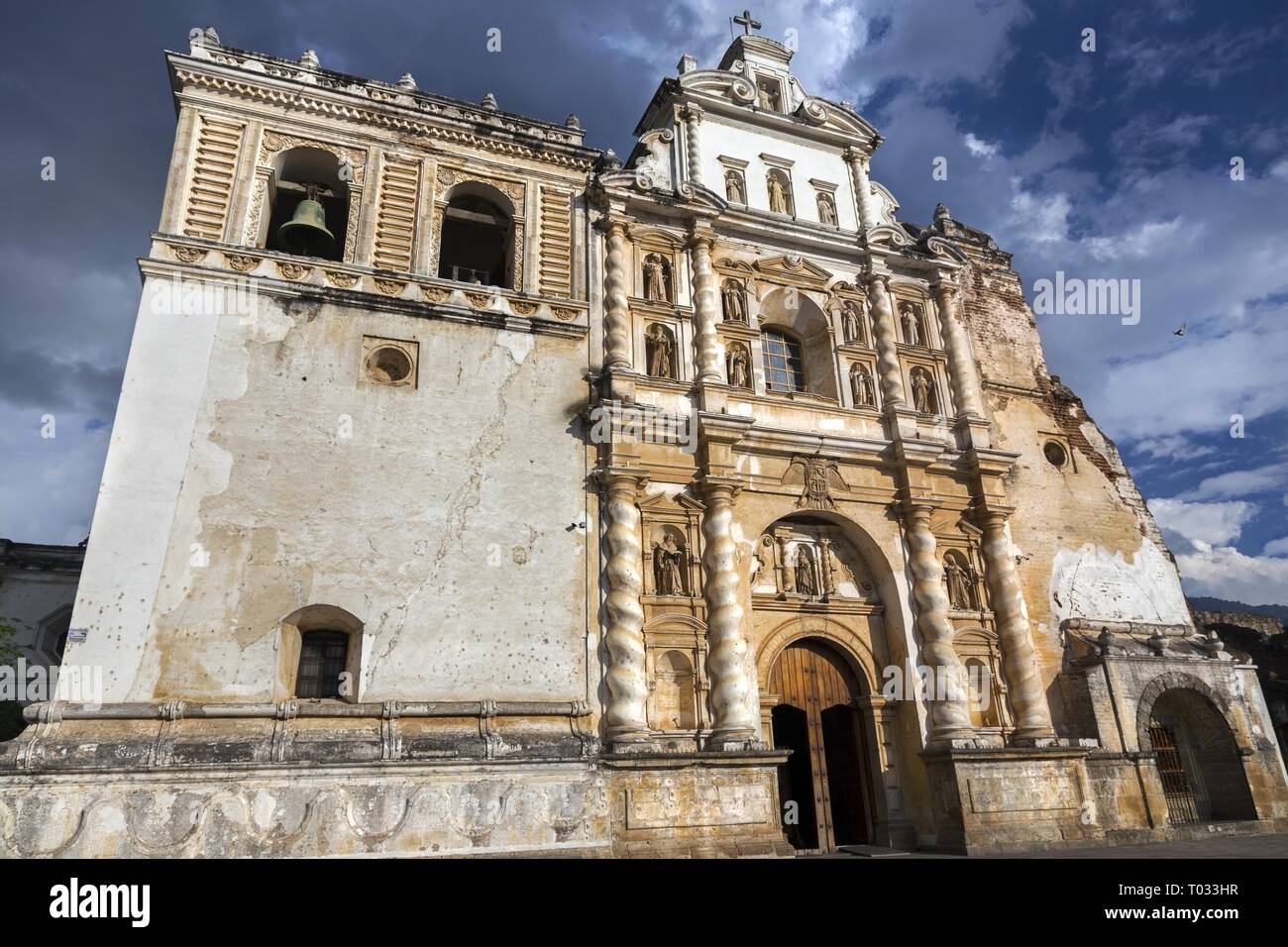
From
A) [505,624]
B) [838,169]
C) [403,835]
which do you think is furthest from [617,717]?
[838,169]

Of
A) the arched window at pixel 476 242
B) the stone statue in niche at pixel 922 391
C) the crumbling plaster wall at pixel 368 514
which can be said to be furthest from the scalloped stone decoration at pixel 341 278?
the stone statue in niche at pixel 922 391

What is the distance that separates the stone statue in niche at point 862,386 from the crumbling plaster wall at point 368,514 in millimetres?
5994

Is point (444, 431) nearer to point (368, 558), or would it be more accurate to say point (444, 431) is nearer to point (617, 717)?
point (368, 558)

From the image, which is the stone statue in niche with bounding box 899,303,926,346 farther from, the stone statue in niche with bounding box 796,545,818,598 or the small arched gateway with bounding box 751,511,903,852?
the stone statue in niche with bounding box 796,545,818,598

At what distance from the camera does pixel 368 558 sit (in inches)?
450

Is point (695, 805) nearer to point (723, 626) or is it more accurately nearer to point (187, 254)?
point (723, 626)

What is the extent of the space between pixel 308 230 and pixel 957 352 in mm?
12602

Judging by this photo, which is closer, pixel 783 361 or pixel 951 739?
pixel 951 739

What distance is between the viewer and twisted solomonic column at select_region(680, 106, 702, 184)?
16.6m

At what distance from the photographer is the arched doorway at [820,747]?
43.0 ft

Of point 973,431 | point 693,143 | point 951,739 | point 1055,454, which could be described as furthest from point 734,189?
point 951,739

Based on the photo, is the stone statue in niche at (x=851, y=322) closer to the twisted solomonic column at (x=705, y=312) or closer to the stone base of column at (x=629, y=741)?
the twisted solomonic column at (x=705, y=312)

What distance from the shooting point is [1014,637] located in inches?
575

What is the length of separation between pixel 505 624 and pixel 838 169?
42.0 ft
